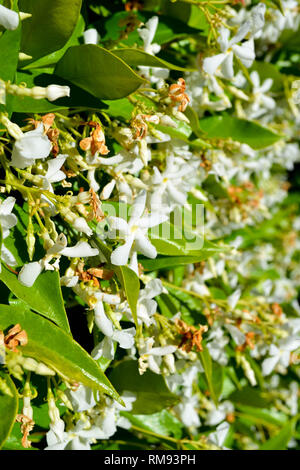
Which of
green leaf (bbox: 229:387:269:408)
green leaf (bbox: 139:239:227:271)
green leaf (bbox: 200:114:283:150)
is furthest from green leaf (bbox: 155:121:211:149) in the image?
green leaf (bbox: 229:387:269:408)

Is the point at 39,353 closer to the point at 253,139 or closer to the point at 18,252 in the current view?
the point at 18,252

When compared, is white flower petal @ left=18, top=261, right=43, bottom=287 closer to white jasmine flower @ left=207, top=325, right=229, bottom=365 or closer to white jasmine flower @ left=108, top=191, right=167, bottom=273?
white jasmine flower @ left=108, top=191, right=167, bottom=273

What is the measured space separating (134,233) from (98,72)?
0.27 m

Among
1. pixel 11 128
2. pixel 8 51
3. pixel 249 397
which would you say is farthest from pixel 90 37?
pixel 249 397

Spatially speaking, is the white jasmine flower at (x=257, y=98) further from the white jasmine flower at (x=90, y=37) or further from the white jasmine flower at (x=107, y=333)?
the white jasmine flower at (x=107, y=333)

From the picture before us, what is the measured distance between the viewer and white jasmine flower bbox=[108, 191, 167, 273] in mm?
730

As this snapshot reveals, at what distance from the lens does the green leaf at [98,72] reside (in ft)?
2.32

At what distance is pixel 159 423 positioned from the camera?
1.15 meters

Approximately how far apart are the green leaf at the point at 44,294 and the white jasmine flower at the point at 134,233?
10cm

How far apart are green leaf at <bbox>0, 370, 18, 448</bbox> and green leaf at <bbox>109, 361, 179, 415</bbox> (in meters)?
0.39

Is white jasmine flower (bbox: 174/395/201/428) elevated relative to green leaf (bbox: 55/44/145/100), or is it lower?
lower

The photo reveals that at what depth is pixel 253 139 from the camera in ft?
3.84

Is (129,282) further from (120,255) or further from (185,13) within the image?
(185,13)
